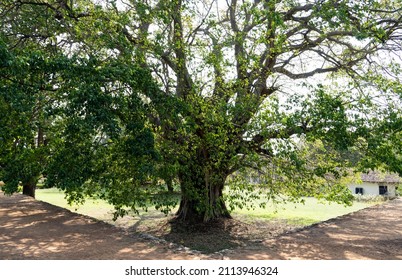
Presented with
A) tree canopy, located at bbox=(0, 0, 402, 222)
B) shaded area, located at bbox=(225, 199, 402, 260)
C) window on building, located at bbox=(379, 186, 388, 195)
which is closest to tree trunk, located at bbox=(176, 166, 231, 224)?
tree canopy, located at bbox=(0, 0, 402, 222)

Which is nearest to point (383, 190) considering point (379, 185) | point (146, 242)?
point (379, 185)

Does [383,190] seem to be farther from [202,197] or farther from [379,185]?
[202,197]

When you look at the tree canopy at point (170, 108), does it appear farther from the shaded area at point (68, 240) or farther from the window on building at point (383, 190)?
the window on building at point (383, 190)

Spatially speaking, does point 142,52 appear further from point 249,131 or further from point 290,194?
point 290,194

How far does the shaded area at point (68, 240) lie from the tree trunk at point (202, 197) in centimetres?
216

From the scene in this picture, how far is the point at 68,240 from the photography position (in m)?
8.78

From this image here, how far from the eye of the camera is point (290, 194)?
9.49 meters

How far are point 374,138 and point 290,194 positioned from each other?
8.83 feet

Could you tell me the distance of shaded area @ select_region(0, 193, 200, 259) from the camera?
7.20m

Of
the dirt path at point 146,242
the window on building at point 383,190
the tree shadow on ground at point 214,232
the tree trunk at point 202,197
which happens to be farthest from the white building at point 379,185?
the tree trunk at point 202,197

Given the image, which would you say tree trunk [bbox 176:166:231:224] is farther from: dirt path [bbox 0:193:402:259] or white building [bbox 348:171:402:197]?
Result: white building [bbox 348:171:402:197]

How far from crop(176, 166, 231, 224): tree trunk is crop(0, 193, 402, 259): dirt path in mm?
2180

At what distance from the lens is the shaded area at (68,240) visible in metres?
7.20

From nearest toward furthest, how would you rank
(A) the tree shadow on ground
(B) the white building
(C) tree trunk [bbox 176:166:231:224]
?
1. (A) the tree shadow on ground
2. (C) tree trunk [bbox 176:166:231:224]
3. (B) the white building
